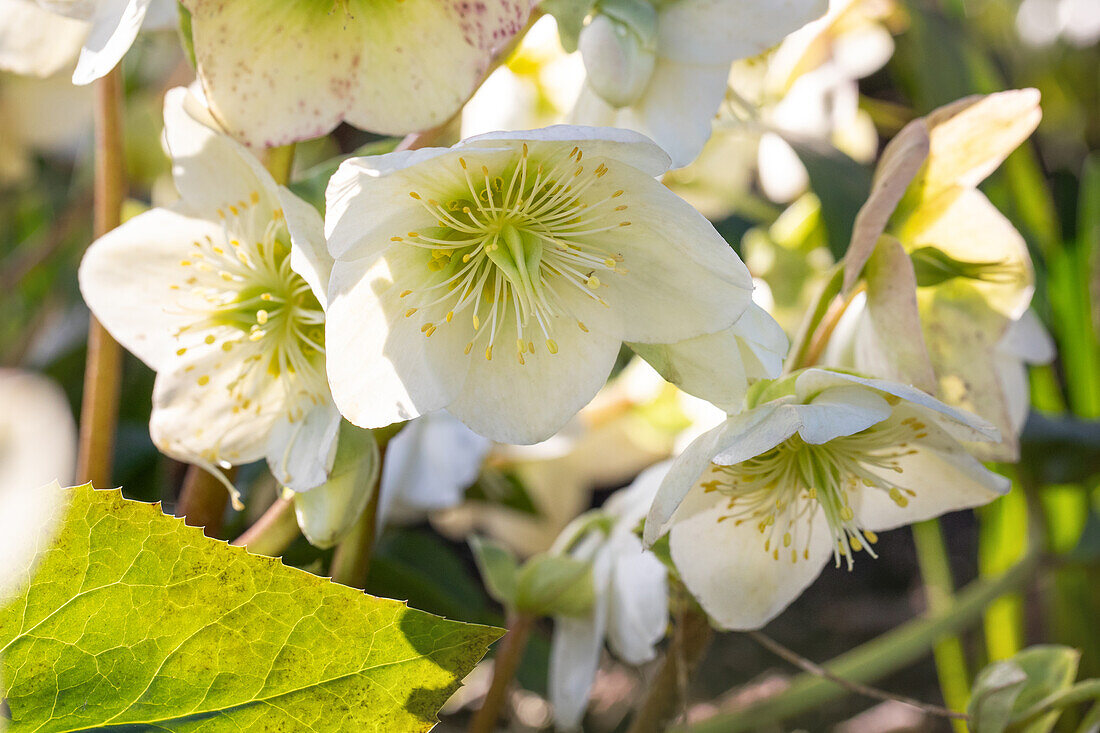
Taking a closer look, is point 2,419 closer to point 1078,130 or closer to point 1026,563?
point 1026,563

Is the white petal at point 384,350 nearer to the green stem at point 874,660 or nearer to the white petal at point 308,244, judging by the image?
the white petal at point 308,244

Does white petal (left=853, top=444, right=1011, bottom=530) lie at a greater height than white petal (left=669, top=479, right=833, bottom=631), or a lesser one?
greater

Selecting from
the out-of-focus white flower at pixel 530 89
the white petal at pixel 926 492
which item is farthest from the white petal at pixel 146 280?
the white petal at pixel 926 492

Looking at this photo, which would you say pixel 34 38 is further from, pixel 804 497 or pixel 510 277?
pixel 804 497

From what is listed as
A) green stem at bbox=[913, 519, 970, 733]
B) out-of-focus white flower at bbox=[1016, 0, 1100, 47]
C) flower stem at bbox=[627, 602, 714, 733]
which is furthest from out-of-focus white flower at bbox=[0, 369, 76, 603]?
out-of-focus white flower at bbox=[1016, 0, 1100, 47]

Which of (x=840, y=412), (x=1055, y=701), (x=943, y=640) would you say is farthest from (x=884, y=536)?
(x=840, y=412)

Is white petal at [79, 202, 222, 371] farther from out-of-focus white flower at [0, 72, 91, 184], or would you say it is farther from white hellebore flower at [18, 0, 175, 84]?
out-of-focus white flower at [0, 72, 91, 184]
